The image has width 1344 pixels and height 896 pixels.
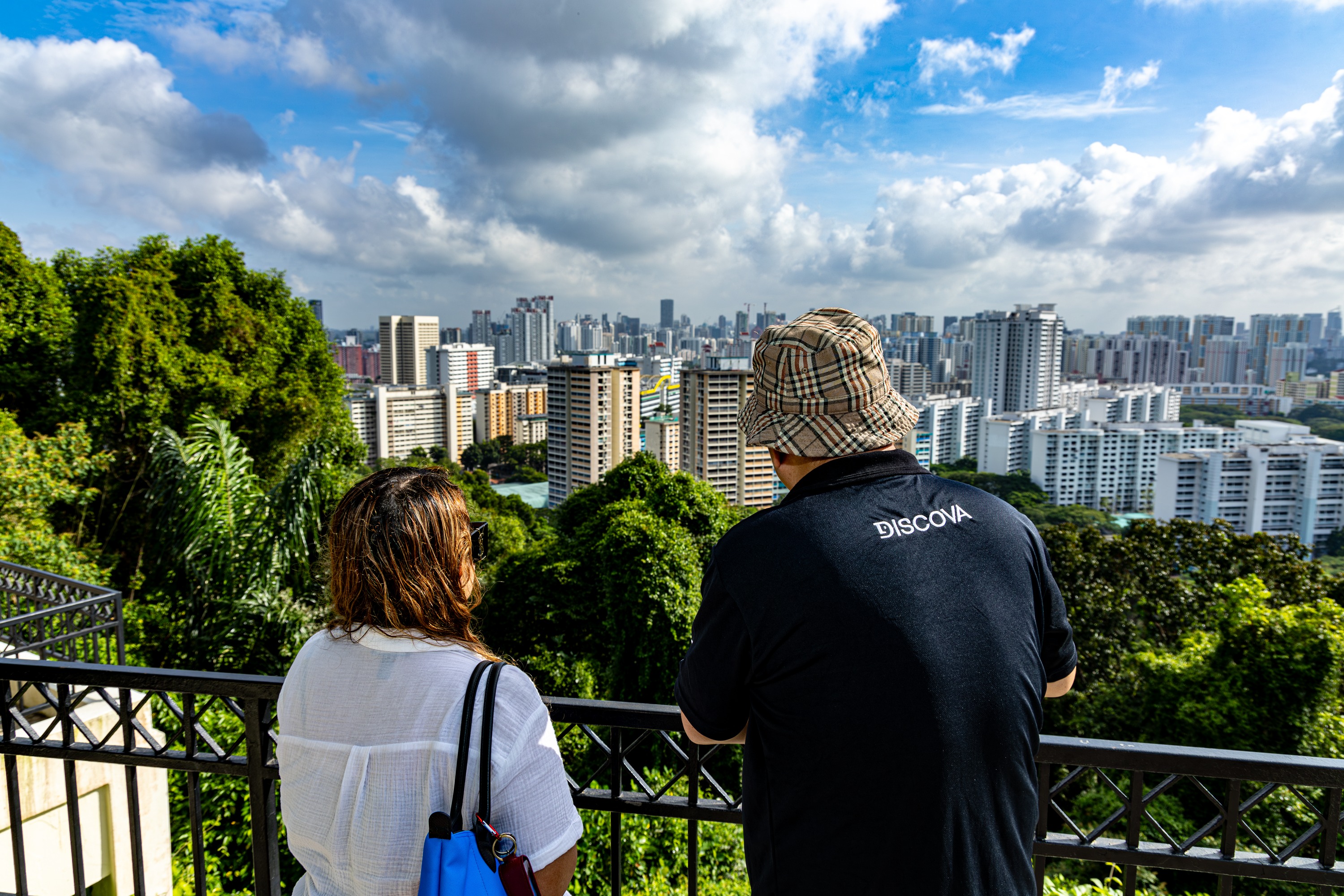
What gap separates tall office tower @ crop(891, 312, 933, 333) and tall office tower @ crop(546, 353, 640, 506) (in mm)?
93025

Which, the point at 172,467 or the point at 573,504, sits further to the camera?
the point at 573,504

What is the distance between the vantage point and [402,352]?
4055 inches

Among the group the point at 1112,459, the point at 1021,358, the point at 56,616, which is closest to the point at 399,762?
the point at 56,616

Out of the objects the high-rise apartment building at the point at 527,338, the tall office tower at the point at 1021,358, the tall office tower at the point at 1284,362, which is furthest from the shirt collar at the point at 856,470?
the high-rise apartment building at the point at 527,338

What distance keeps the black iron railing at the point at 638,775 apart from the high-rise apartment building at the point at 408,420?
2687 inches

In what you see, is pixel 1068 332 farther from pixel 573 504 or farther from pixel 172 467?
pixel 172 467

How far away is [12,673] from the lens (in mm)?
1768

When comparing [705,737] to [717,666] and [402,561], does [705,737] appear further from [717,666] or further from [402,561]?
[402,561]

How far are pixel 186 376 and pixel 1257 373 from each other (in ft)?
416

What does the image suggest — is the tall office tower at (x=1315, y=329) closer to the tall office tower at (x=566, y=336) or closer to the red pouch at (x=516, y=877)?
the tall office tower at (x=566, y=336)

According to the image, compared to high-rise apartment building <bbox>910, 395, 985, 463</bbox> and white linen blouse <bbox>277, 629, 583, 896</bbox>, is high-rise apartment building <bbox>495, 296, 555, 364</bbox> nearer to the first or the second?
high-rise apartment building <bbox>910, 395, 985, 463</bbox>

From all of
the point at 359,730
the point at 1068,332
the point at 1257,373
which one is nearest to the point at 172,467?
the point at 359,730

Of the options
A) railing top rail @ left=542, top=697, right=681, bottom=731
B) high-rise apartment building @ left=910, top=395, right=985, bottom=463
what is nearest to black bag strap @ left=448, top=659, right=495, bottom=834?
railing top rail @ left=542, top=697, right=681, bottom=731

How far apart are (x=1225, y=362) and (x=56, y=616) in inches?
5045
